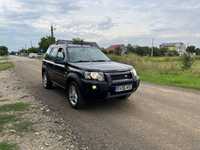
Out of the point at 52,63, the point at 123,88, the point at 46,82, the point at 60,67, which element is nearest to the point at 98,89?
the point at 123,88

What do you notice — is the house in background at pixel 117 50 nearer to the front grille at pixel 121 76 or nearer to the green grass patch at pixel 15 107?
the green grass patch at pixel 15 107

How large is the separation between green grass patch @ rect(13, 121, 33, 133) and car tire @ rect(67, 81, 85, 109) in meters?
1.51

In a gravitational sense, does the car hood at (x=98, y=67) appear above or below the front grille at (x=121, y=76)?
above

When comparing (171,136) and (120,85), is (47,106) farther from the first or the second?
(171,136)

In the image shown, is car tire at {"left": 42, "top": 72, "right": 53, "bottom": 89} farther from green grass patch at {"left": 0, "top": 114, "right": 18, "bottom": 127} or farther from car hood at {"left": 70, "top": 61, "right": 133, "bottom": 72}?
green grass patch at {"left": 0, "top": 114, "right": 18, "bottom": 127}

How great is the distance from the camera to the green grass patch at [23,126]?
5.01m

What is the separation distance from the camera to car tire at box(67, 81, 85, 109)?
643 cm

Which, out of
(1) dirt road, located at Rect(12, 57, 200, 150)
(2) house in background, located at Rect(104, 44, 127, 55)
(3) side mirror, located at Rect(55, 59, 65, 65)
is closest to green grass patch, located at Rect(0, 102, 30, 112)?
(1) dirt road, located at Rect(12, 57, 200, 150)

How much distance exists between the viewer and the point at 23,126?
525 centimetres

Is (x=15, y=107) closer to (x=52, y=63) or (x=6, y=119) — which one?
(x=6, y=119)

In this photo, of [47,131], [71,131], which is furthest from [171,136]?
[47,131]

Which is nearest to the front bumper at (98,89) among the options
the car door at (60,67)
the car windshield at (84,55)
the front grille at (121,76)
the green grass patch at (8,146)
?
the front grille at (121,76)

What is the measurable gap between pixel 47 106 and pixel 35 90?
9.80 ft

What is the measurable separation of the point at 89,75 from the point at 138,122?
5.72 feet
